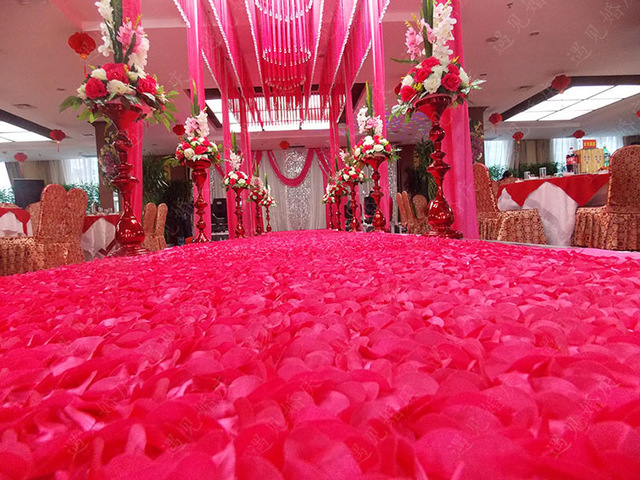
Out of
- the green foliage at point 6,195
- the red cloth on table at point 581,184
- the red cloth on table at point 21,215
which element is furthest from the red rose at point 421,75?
the green foliage at point 6,195

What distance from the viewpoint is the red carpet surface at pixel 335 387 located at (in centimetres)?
24

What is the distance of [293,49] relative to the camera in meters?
5.37

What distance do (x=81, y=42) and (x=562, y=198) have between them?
5918 mm

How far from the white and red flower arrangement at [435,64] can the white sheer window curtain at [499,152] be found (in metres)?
13.7

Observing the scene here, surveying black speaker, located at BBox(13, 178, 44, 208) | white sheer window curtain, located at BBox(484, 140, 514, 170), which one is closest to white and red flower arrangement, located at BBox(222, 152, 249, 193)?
black speaker, located at BBox(13, 178, 44, 208)

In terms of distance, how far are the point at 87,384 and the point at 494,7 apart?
6461 mm

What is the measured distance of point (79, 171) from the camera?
14.0m

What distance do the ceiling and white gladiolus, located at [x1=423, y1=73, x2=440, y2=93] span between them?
12.7 ft

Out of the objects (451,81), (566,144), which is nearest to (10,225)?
(451,81)

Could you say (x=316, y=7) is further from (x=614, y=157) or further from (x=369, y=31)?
(x=614, y=157)

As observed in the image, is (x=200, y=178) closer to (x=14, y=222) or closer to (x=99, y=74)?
(x=99, y=74)

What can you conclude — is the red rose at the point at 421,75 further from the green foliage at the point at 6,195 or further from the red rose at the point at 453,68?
the green foliage at the point at 6,195

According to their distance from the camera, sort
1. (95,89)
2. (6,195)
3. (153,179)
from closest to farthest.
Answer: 1. (95,89)
2. (153,179)
3. (6,195)

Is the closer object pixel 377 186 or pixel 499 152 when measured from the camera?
pixel 377 186
